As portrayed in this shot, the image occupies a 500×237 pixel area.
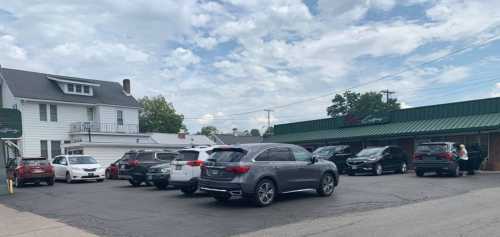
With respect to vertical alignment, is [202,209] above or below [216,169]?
below

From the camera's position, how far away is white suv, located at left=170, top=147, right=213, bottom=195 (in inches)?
569

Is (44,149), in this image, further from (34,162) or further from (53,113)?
(34,162)

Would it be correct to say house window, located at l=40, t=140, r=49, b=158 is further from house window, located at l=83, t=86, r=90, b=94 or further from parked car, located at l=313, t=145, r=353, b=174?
parked car, located at l=313, t=145, r=353, b=174

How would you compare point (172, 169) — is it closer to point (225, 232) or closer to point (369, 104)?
point (225, 232)

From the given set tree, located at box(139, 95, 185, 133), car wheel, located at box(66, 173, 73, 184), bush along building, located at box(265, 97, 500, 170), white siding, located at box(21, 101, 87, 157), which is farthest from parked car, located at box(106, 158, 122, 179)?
tree, located at box(139, 95, 185, 133)

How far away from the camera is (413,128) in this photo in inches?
1137

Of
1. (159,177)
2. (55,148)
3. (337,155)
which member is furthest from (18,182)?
(337,155)

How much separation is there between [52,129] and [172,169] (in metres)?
25.1

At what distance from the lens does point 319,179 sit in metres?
13.5

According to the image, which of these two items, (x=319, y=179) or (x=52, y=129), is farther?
(x=52, y=129)

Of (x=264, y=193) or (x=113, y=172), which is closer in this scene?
(x=264, y=193)

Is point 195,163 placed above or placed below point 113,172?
above

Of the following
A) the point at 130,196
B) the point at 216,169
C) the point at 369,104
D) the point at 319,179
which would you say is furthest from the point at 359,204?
the point at 369,104

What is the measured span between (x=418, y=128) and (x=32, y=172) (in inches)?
881
